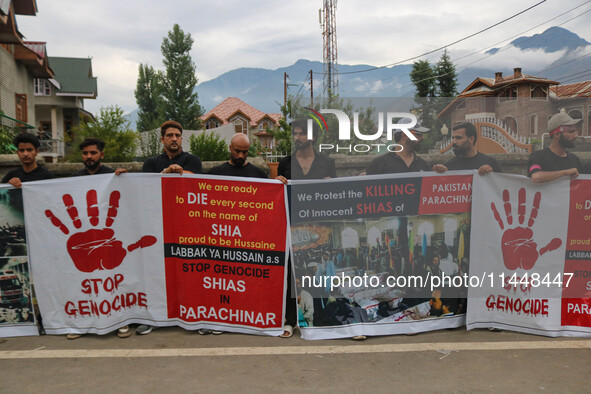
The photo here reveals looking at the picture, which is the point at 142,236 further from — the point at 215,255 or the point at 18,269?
the point at 18,269

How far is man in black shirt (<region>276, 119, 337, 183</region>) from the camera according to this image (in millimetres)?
4586

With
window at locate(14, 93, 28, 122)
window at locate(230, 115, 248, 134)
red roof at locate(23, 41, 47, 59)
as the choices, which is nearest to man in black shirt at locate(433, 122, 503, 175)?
window at locate(14, 93, 28, 122)

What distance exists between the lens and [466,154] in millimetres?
4477

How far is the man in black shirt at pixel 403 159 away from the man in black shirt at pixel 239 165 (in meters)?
1.17

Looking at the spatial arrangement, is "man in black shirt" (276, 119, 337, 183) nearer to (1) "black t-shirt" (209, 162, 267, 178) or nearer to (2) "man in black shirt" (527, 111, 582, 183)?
(1) "black t-shirt" (209, 162, 267, 178)

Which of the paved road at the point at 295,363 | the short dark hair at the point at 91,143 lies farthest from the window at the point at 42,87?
the paved road at the point at 295,363

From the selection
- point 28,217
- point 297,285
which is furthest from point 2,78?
point 297,285

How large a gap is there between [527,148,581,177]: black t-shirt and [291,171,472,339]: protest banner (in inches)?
23.6

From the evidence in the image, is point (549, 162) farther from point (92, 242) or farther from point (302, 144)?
point (92, 242)

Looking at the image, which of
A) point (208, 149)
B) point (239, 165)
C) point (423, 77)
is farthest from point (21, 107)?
point (423, 77)

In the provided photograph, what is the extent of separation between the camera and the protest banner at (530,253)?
4289 millimetres

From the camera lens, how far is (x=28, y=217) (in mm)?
4398

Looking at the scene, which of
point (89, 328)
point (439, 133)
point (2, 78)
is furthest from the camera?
point (2, 78)

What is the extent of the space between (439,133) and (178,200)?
8.94 feet
